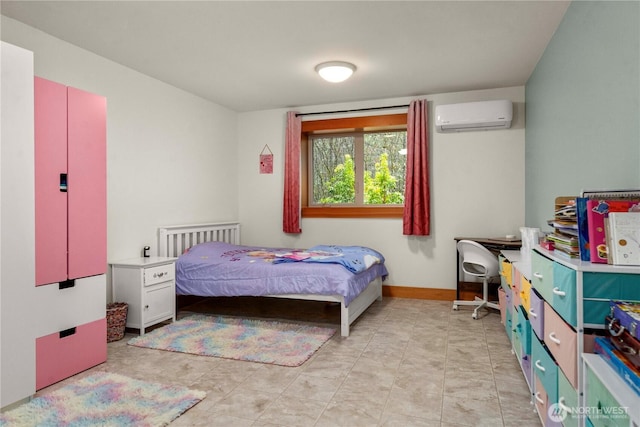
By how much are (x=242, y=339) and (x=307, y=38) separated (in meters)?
2.57

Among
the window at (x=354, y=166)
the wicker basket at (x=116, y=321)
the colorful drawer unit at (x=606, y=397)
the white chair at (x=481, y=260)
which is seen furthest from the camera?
the window at (x=354, y=166)

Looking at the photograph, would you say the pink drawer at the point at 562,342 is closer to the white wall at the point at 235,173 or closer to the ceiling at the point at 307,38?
the ceiling at the point at 307,38

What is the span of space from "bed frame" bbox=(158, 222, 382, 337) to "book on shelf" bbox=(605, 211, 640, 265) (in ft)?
7.39

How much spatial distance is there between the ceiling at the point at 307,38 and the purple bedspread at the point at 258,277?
192cm

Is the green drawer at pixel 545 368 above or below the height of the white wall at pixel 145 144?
below

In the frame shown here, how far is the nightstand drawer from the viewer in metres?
3.57

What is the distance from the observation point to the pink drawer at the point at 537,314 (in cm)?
192

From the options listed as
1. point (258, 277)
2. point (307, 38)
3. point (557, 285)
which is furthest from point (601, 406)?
point (307, 38)

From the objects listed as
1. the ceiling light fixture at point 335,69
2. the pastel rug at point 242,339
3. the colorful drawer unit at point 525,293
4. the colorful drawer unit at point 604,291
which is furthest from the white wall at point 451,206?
the colorful drawer unit at point 604,291

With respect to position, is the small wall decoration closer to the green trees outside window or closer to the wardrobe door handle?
the green trees outside window

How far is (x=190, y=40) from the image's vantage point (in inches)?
131

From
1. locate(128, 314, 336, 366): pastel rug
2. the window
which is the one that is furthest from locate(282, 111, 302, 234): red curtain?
locate(128, 314, 336, 366): pastel rug

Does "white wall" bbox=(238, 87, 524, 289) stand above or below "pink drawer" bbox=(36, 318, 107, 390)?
above

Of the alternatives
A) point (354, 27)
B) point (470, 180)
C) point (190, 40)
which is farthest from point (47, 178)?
point (470, 180)
